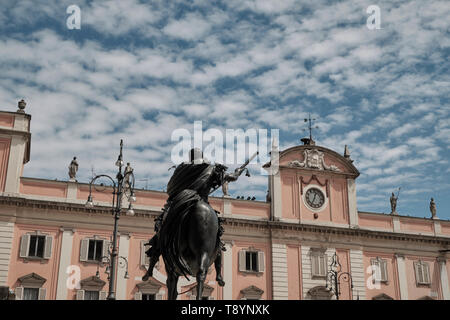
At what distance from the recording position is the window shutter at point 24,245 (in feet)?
91.6

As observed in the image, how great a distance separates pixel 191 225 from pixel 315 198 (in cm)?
2863

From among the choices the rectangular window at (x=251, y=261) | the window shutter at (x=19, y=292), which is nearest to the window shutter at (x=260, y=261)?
the rectangular window at (x=251, y=261)

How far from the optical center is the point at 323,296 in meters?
32.8

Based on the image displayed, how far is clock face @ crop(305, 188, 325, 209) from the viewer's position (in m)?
35.3

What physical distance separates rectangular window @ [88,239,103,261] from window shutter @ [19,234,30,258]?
3339mm

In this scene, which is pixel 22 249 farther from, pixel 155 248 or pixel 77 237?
pixel 155 248

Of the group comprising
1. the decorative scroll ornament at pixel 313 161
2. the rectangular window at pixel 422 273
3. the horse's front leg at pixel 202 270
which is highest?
the decorative scroll ornament at pixel 313 161

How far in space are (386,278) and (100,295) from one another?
18.9m

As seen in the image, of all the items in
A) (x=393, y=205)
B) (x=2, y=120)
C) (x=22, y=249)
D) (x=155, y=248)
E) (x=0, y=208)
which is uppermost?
(x=2, y=120)

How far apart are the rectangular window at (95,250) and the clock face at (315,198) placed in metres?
14.2

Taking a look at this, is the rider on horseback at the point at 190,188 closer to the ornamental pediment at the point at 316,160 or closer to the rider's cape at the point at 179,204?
the rider's cape at the point at 179,204
